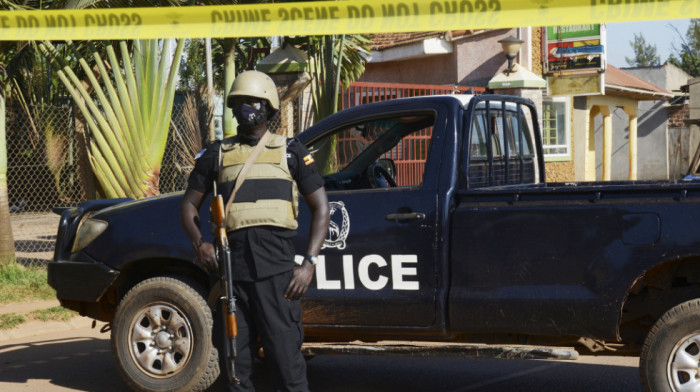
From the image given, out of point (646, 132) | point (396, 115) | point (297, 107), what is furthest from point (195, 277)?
point (646, 132)

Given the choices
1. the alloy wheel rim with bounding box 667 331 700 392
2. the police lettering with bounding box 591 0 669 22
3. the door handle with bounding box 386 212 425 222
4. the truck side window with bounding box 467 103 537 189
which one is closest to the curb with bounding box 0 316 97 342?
the door handle with bounding box 386 212 425 222

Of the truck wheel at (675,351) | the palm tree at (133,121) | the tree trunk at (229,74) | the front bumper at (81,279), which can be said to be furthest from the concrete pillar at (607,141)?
the truck wheel at (675,351)

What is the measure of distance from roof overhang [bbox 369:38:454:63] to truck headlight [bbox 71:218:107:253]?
16.5m

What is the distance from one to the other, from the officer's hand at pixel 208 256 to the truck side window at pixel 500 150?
186cm

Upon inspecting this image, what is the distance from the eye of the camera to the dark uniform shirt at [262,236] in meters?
4.61

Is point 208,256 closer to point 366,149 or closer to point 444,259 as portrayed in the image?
point 444,259

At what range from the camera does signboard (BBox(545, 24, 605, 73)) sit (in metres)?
22.0

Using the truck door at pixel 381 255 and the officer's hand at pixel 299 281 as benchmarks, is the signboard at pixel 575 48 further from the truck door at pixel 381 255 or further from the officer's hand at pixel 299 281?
the officer's hand at pixel 299 281

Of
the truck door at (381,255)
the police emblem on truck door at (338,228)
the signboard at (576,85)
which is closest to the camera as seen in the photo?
the truck door at (381,255)

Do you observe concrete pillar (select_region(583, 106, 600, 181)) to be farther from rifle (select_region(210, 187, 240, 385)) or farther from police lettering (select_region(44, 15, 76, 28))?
rifle (select_region(210, 187, 240, 385))

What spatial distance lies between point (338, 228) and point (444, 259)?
2.24 feet

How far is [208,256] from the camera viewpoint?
4.68m

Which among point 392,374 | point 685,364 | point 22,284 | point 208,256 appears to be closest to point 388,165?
point 392,374

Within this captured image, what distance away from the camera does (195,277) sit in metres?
6.38
